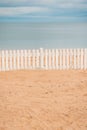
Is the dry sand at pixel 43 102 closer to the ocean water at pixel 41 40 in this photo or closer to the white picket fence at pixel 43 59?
the white picket fence at pixel 43 59

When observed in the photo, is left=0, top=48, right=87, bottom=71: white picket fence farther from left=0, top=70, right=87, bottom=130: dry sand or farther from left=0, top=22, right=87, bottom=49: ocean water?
left=0, top=22, right=87, bottom=49: ocean water

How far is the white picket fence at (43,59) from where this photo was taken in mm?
17594

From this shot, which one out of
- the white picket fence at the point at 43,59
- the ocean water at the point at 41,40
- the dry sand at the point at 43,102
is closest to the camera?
the dry sand at the point at 43,102

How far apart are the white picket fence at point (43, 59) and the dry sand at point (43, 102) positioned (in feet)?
6.63

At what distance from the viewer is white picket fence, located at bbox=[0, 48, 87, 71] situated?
17.6 meters

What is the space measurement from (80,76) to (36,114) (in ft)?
22.1

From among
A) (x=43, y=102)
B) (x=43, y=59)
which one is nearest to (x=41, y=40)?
(x=43, y=59)

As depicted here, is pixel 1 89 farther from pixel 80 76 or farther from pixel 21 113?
pixel 80 76

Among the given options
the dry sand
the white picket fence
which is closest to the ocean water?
the white picket fence

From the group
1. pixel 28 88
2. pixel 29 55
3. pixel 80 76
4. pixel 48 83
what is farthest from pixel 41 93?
pixel 29 55

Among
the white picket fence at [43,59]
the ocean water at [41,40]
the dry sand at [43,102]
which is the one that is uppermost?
the dry sand at [43,102]

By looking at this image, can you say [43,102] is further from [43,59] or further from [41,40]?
[41,40]

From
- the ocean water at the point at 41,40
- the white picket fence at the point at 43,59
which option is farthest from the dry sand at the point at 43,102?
the ocean water at the point at 41,40

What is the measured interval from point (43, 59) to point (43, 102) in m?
7.80
